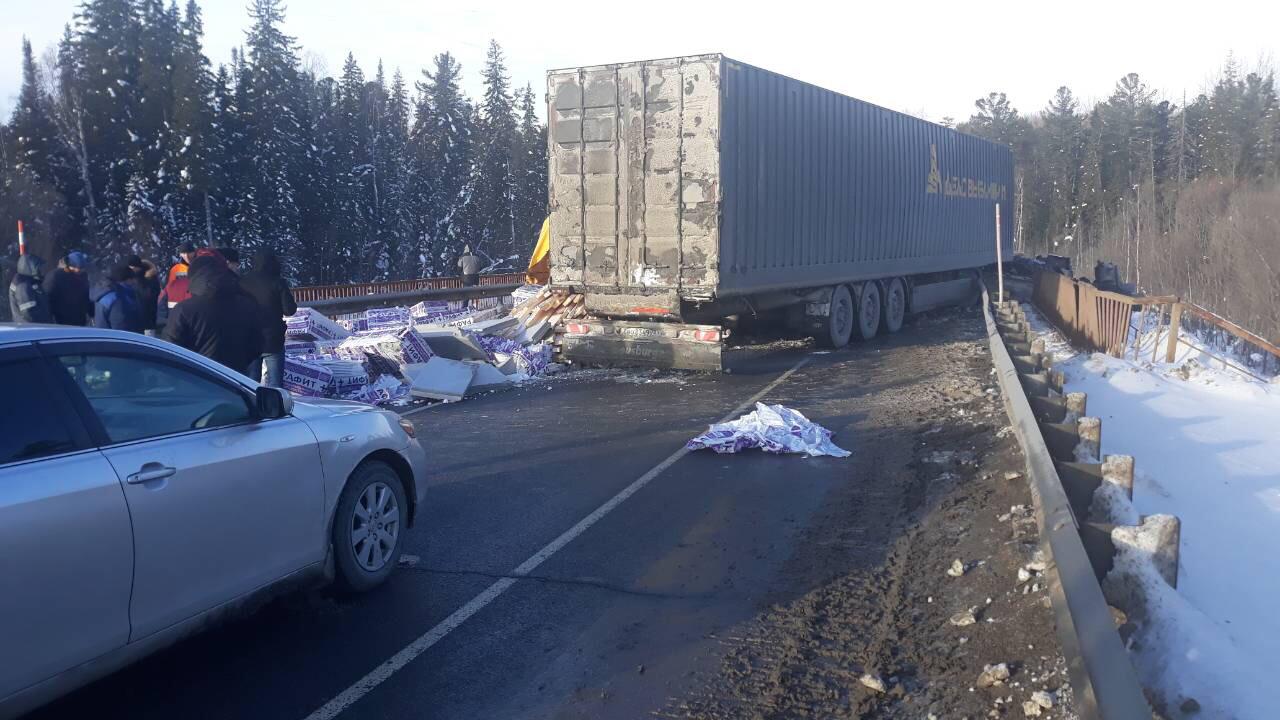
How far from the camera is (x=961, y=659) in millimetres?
4219

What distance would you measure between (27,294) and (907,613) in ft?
30.8

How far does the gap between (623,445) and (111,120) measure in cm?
4059

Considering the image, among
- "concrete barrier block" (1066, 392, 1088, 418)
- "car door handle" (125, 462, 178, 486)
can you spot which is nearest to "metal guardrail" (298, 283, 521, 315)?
"concrete barrier block" (1066, 392, 1088, 418)

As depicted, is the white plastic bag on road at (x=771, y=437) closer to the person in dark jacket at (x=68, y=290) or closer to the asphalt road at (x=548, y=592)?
the asphalt road at (x=548, y=592)

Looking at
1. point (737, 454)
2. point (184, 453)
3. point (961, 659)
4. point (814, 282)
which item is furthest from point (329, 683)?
point (814, 282)

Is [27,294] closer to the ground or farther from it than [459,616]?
farther from it

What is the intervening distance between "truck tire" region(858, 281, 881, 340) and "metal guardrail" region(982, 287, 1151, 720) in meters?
11.6

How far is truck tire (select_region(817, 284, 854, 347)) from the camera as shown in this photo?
Answer: 1589cm

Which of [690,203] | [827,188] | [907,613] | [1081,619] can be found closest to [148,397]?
[907,613]

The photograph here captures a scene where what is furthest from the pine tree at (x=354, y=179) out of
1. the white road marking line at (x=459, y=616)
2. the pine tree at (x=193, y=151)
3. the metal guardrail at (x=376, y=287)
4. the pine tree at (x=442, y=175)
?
the white road marking line at (x=459, y=616)

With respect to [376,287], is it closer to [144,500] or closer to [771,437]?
[771,437]

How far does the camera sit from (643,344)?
13.3 meters

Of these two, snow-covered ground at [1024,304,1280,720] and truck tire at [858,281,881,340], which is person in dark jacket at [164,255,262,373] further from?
truck tire at [858,281,881,340]

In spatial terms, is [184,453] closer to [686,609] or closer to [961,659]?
[686,609]
